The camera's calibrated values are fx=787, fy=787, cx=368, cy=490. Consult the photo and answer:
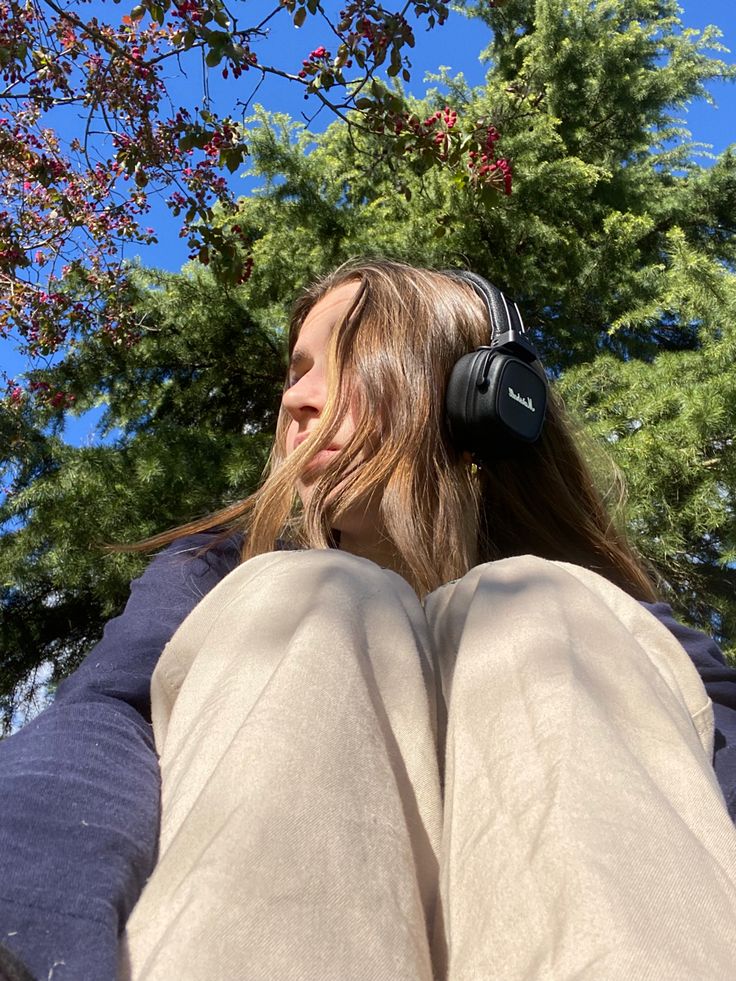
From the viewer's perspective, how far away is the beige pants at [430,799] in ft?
1.69

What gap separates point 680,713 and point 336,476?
776 millimetres

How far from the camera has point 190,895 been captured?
0.53 meters

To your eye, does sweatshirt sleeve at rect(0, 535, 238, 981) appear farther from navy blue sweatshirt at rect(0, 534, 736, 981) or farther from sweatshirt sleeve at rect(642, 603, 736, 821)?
sweatshirt sleeve at rect(642, 603, 736, 821)

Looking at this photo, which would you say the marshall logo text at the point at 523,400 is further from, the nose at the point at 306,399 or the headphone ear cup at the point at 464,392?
the nose at the point at 306,399

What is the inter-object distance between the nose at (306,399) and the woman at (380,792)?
54cm

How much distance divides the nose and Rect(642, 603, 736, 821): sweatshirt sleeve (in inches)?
27.9

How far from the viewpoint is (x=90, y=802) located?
0.74 m

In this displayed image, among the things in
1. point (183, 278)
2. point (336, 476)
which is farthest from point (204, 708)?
point (183, 278)

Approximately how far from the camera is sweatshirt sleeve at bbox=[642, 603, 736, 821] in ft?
3.23

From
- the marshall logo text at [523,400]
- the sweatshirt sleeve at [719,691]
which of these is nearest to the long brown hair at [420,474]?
the marshall logo text at [523,400]

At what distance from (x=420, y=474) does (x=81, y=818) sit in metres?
0.87

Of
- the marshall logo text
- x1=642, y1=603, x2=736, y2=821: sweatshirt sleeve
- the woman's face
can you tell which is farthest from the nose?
x1=642, y1=603, x2=736, y2=821: sweatshirt sleeve

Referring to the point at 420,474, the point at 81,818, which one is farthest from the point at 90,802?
the point at 420,474

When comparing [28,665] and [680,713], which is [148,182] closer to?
[28,665]
